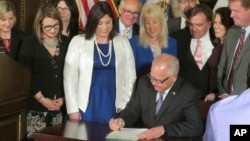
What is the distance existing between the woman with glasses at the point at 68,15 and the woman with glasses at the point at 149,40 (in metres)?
0.64

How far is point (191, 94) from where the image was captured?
9.56 ft

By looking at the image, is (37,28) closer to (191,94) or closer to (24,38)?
(24,38)

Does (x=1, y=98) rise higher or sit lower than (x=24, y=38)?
lower

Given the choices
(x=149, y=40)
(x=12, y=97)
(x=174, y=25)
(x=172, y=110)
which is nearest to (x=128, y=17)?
(x=149, y=40)

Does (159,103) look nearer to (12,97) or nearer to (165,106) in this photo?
(165,106)

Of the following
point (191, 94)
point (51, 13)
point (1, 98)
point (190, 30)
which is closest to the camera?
point (191, 94)

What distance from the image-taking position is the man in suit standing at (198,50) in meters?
4.03

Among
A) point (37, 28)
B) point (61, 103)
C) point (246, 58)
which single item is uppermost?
point (37, 28)

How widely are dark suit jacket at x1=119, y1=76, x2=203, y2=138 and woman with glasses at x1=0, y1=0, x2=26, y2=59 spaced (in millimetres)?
1220

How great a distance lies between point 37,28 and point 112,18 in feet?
2.08

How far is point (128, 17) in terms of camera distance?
406cm

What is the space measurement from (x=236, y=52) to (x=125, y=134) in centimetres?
135

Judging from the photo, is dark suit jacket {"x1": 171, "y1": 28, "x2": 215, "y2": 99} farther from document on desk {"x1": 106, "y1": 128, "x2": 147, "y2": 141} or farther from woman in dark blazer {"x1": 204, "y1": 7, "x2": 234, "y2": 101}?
document on desk {"x1": 106, "y1": 128, "x2": 147, "y2": 141}

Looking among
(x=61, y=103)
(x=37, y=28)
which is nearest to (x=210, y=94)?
(x=61, y=103)
